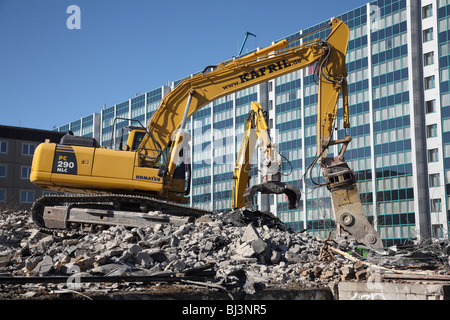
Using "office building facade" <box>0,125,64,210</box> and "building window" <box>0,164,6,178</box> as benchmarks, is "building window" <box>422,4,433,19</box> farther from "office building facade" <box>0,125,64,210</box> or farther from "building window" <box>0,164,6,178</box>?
"building window" <box>0,164,6,178</box>

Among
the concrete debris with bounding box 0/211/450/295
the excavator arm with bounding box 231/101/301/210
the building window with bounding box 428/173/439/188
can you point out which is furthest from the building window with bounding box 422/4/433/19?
the concrete debris with bounding box 0/211/450/295

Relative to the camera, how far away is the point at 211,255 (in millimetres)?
12555

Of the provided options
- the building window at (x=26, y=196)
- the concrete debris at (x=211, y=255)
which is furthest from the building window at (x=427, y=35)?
the building window at (x=26, y=196)

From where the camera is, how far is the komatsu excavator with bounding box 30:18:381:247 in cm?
1523

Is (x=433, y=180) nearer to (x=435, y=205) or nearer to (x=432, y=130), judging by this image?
(x=435, y=205)

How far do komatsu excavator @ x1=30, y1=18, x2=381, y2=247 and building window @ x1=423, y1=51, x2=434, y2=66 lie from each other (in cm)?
4058

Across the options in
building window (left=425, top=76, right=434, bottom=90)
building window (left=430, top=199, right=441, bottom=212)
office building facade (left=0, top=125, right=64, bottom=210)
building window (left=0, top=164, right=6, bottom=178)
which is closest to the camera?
building window (left=430, top=199, right=441, bottom=212)

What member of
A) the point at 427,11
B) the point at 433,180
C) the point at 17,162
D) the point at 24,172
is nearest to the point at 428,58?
the point at 427,11

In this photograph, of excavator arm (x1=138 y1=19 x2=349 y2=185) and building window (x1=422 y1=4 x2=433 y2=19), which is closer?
excavator arm (x1=138 y1=19 x2=349 y2=185)

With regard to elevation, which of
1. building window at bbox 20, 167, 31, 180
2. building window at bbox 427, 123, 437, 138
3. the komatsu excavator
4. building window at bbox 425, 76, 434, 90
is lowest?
the komatsu excavator

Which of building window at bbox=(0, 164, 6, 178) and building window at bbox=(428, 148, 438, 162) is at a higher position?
building window at bbox=(428, 148, 438, 162)

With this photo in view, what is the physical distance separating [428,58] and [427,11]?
4822 mm

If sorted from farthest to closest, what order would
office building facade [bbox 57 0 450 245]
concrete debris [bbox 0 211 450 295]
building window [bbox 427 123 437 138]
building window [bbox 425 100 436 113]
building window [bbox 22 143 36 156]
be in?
building window [bbox 22 143 36 156] → building window [bbox 425 100 436 113] → building window [bbox 427 123 437 138] → office building facade [bbox 57 0 450 245] → concrete debris [bbox 0 211 450 295]

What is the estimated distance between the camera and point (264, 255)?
12.5 meters
